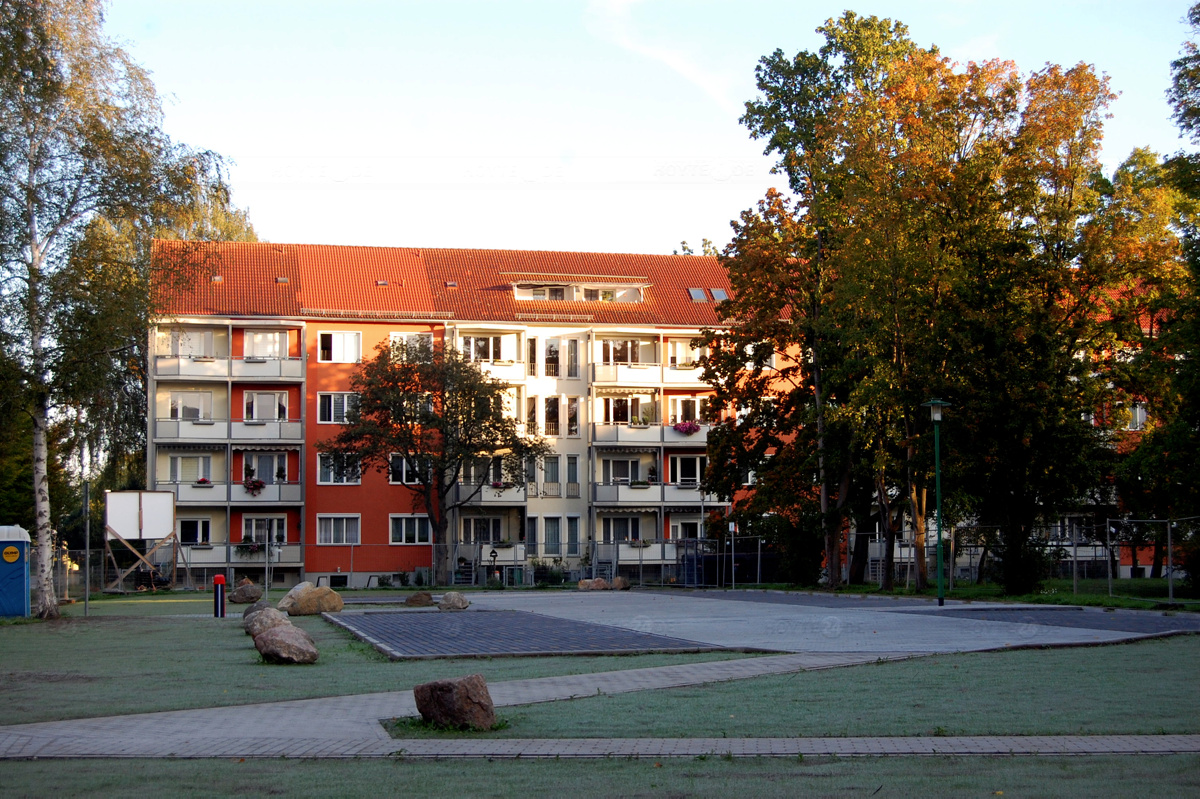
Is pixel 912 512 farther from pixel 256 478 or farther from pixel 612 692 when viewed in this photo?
pixel 256 478

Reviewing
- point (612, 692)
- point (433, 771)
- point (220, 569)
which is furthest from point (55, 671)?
point (220, 569)

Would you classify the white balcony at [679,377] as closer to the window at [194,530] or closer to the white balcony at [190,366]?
the white balcony at [190,366]

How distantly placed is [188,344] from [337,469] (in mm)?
11684

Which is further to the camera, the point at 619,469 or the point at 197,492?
the point at 619,469

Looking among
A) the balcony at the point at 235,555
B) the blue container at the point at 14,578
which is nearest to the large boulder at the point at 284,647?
the blue container at the point at 14,578

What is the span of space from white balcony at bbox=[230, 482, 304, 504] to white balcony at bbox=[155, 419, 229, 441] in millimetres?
2619

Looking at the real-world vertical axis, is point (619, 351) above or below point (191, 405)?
above

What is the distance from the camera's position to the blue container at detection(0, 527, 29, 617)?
29.7 meters

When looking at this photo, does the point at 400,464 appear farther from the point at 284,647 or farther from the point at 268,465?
the point at 284,647

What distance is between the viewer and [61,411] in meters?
30.1

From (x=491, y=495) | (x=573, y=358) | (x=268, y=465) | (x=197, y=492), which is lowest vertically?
(x=491, y=495)

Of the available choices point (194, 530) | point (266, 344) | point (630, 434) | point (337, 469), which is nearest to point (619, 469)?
point (630, 434)

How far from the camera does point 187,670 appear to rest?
52.0ft

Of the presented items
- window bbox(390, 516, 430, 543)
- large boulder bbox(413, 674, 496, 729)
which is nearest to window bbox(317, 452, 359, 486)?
window bbox(390, 516, 430, 543)
